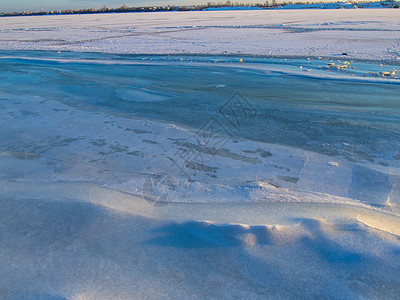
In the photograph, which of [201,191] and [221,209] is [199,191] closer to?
[201,191]

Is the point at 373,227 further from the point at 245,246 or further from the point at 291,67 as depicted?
the point at 291,67

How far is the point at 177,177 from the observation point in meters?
2.61

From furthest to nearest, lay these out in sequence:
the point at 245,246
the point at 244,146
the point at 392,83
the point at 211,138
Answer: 1. the point at 392,83
2. the point at 211,138
3. the point at 244,146
4. the point at 245,246

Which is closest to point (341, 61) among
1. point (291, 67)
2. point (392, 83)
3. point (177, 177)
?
point (291, 67)

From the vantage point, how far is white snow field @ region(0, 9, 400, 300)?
1.58 m

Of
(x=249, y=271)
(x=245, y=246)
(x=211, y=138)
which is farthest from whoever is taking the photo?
(x=211, y=138)

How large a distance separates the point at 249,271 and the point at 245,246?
184mm

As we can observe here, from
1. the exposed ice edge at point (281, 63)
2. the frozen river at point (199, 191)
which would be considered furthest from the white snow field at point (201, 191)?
the exposed ice edge at point (281, 63)

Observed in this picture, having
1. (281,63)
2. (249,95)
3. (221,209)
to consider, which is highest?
(281,63)

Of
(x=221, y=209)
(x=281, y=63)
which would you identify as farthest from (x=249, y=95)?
(x=221, y=209)

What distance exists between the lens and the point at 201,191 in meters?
2.41

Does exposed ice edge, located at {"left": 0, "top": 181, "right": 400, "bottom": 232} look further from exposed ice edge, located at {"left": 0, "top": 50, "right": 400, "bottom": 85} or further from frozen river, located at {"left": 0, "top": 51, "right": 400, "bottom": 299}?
exposed ice edge, located at {"left": 0, "top": 50, "right": 400, "bottom": 85}

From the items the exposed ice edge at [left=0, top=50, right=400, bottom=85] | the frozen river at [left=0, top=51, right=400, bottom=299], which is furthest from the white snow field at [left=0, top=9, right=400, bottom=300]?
the exposed ice edge at [left=0, top=50, right=400, bottom=85]

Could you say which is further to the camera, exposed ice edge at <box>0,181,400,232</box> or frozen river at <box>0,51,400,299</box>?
exposed ice edge at <box>0,181,400,232</box>
